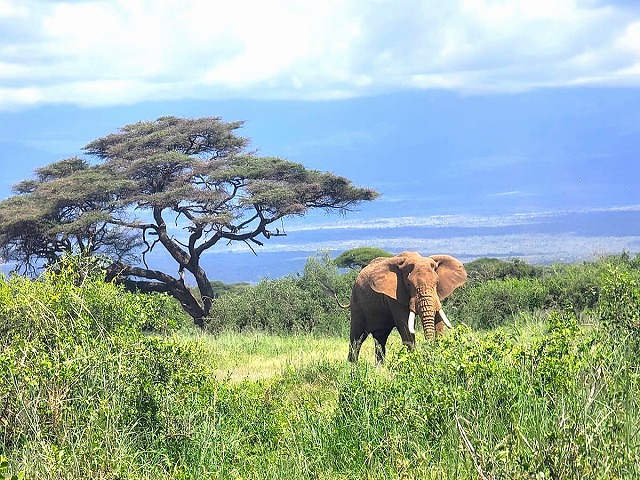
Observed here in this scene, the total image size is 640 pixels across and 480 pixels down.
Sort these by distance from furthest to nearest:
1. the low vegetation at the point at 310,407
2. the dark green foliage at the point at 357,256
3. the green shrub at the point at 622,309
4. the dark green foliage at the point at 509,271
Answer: the dark green foliage at the point at 357,256, the dark green foliage at the point at 509,271, the green shrub at the point at 622,309, the low vegetation at the point at 310,407

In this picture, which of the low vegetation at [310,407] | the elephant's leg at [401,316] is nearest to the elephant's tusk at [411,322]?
the elephant's leg at [401,316]

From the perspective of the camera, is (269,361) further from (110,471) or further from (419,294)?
(110,471)

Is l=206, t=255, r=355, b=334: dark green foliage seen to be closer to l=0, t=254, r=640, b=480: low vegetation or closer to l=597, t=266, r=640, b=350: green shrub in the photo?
l=0, t=254, r=640, b=480: low vegetation

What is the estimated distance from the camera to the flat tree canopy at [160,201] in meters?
27.9

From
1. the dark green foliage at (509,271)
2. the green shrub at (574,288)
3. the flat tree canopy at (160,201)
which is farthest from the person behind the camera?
the flat tree canopy at (160,201)

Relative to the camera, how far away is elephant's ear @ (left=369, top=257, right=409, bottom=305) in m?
13.1

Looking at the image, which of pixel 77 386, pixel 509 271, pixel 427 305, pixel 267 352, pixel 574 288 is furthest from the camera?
pixel 509 271

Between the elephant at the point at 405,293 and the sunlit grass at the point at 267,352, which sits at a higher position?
the elephant at the point at 405,293

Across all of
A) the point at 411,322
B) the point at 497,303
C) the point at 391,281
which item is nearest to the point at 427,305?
the point at 411,322

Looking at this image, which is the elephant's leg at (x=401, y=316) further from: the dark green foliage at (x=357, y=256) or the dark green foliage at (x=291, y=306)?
the dark green foliage at (x=357, y=256)

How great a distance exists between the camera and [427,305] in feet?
41.0

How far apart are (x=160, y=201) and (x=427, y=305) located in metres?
17.2

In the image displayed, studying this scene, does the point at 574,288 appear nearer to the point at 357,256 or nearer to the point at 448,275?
the point at 448,275

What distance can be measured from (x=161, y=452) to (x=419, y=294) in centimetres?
577
